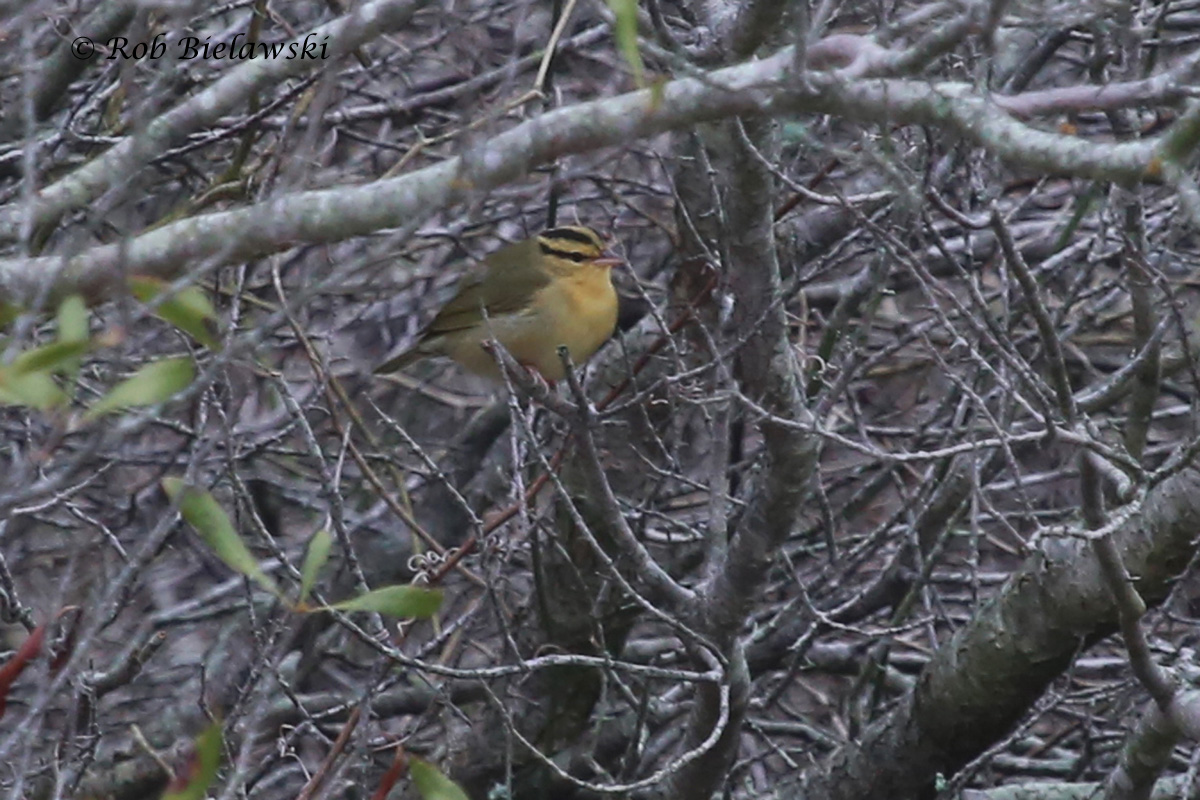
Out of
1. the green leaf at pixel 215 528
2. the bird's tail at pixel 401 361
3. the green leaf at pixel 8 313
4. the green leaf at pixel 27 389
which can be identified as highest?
the green leaf at pixel 27 389

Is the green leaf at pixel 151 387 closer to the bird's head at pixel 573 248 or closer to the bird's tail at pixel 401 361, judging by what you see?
the bird's head at pixel 573 248

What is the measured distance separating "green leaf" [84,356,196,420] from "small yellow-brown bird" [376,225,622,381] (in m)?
3.77

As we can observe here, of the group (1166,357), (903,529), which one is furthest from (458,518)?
(1166,357)

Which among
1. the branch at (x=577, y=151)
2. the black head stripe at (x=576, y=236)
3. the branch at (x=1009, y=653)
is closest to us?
the branch at (x=577, y=151)

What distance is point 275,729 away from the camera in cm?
515

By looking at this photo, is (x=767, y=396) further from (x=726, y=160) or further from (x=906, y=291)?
(x=906, y=291)

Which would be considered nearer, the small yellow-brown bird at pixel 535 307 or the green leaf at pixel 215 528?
the green leaf at pixel 215 528

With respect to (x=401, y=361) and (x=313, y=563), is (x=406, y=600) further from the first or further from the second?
(x=401, y=361)

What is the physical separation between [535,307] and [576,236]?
1.40 feet

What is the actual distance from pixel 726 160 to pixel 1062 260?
177 centimetres

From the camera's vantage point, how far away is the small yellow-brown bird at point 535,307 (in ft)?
20.1

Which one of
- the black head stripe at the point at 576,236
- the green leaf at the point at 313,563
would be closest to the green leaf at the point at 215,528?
the green leaf at the point at 313,563

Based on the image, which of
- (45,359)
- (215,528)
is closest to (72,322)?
(45,359)

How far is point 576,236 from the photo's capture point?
6098 mm
